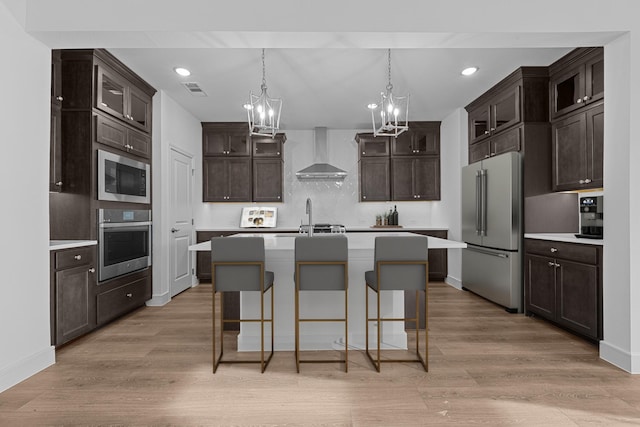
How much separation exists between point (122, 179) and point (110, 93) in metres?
0.87

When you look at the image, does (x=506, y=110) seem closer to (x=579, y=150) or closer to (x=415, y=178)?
(x=579, y=150)

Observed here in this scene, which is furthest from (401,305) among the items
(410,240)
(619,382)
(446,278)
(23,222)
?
(446,278)

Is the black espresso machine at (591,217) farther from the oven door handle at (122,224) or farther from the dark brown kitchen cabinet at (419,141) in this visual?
the oven door handle at (122,224)

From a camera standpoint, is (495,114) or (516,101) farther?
(495,114)

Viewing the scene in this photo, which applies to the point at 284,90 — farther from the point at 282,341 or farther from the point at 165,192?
the point at 282,341

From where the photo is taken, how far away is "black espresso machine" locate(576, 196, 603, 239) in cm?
320

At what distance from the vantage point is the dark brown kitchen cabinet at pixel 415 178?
633 centimetres

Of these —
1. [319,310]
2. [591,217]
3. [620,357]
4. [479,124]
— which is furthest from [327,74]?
[620,357]

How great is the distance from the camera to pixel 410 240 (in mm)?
2590

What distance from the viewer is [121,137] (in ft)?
12.8

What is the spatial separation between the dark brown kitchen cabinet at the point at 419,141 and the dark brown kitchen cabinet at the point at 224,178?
102 inches

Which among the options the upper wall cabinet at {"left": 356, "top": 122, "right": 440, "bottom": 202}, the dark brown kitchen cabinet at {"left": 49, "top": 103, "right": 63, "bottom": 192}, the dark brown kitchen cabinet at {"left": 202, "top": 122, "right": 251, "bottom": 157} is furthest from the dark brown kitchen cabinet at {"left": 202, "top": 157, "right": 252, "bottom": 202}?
the dark brown kitchen cabinet at {"left": 49, "top": 103, "right": 63, "bottom": 192}

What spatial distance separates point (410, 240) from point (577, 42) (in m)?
1.89

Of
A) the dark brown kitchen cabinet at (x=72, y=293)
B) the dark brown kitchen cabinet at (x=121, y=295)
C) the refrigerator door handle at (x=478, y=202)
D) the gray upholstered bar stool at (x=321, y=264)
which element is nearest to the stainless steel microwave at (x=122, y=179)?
the dark brown kitchen cabinet at (x=72, y=293)
